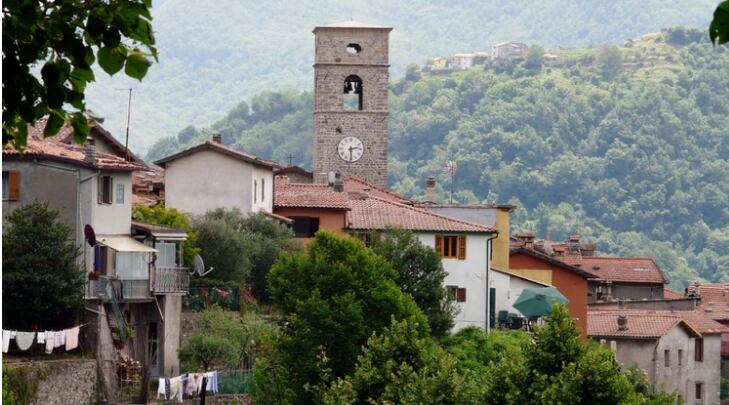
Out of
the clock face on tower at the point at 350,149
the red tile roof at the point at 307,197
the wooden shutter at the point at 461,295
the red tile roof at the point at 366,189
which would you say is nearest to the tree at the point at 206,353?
the red tile roof at the point at 307,197

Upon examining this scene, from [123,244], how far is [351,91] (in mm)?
60146

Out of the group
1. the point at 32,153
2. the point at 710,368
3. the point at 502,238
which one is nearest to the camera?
the point at 32,153

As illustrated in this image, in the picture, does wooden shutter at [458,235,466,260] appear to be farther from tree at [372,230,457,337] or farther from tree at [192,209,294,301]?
tree at [192,209,294,301]

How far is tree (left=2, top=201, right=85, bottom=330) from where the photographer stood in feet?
133

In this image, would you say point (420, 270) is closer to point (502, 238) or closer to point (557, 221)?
point (502, 238)

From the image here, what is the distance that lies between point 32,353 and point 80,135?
30.2m

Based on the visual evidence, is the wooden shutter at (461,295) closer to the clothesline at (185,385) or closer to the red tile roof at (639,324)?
the red tile roof at (639,324)

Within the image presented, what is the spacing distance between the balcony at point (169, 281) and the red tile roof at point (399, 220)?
47.1 ft

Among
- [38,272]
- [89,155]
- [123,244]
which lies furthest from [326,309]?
[38,272]

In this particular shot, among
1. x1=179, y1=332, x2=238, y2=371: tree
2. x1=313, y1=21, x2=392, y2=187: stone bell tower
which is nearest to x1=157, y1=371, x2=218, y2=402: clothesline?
x1=179, y1=332, x2=238, y2=371: tree

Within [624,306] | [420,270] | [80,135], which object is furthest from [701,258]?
[80,135]

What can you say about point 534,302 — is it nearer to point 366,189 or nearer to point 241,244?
point 241,244

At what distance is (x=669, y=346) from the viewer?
7981 centimetres

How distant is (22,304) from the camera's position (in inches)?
1604
